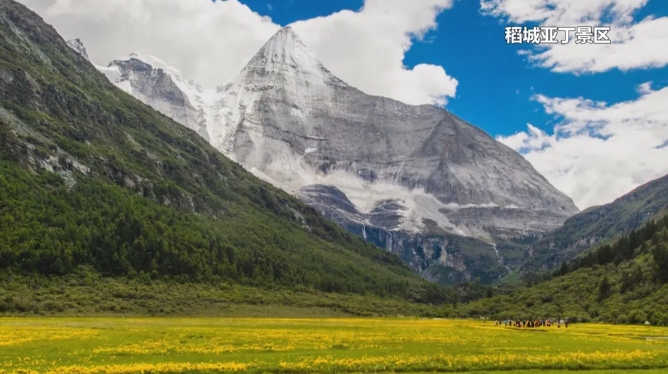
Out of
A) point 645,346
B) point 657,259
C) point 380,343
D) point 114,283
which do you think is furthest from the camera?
point 114,283

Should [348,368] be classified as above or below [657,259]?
below

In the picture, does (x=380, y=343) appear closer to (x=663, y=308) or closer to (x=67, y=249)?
(x=663, y=308)

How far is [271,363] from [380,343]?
83.0 feet

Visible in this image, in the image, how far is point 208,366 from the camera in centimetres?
4725

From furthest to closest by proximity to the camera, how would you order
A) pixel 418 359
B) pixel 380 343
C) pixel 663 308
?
pixel 663 308 < pixel 380 343 < pixel 418 359

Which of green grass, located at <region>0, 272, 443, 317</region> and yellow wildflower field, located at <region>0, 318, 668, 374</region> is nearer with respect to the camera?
yellow wildflower field, located at <region>0, 318, 668, 374</region>

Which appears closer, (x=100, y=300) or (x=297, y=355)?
(x=297, y=355)

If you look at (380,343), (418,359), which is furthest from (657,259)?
(418,359)

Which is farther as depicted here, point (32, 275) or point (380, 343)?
point (32, 275)

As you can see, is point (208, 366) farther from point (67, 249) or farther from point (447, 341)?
point (67, 249)

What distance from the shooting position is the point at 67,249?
195m

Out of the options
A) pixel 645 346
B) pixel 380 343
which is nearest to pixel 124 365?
pixel 380 343

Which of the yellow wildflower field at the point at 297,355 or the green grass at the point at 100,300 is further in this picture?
the green grass at the point at 100,300

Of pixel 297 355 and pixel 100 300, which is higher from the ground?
pixel 297 355
